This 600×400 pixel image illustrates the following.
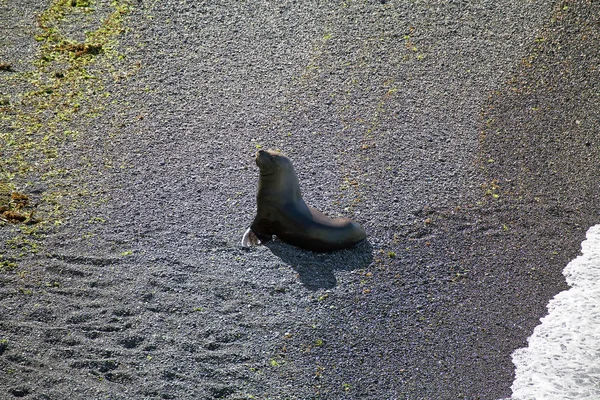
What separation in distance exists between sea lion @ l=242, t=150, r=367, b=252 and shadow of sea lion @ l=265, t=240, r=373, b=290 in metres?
0.05

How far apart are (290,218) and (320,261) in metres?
0.44

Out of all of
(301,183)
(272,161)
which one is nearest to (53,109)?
(301,183)

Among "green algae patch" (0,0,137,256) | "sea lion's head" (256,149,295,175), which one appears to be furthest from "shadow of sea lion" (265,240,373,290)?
"green algae patch" (0,0,137,256)

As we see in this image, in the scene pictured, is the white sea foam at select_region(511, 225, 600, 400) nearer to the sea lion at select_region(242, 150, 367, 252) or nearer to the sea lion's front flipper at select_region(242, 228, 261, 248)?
the sea lion at select_region(242, 150, 367, 252)

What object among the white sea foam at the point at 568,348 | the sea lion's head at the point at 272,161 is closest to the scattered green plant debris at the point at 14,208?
the sea lion's head at the point at 272,161

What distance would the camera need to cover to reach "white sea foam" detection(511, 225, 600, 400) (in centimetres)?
544

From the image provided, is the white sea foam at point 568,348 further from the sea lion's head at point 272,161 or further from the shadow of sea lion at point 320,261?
the sea lion's head at point 272,161

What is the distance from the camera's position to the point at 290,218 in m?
6.34

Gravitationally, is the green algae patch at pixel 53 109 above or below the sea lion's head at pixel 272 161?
below

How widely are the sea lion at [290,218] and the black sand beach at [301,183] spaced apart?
14 cm

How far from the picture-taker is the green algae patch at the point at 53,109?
6867 millimetres

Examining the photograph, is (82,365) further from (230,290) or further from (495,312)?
(495,312)

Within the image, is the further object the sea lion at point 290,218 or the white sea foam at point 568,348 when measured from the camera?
the sea lion at point 290,218

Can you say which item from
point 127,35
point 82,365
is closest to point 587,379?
point 82,365
